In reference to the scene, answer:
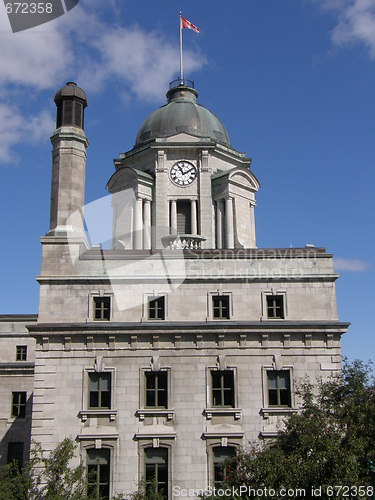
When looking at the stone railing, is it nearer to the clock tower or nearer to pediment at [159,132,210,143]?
the clock tower

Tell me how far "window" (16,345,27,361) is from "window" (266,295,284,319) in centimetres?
2328

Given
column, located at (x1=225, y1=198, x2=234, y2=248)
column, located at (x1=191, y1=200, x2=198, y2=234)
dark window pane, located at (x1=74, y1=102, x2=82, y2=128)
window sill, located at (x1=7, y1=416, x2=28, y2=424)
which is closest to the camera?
dark window pane, located at (x1=74, y1=102, x2=82, y2=128)

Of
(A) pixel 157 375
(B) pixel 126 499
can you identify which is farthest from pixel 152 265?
(B) pixel 126 499

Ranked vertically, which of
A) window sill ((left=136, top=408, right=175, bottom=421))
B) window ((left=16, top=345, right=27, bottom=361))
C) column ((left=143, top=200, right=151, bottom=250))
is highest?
column ((left=143, top=200, right=151, bottom=250))

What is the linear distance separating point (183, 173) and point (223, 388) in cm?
2275

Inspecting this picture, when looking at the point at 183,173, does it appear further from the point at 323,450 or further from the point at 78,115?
the point at 323,450

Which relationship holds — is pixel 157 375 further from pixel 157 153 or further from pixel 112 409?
pixel 157 153

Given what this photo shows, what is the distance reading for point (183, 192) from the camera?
49812 millimetres

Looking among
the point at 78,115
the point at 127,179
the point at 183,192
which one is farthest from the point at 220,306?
the point at 127,179

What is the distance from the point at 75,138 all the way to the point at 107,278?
886 cm

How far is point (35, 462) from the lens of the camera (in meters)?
29.1

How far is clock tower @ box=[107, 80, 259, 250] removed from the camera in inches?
1916

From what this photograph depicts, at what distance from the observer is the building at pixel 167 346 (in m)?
30.2

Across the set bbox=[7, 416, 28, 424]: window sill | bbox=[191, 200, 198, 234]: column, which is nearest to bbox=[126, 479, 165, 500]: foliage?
bbox=[7, 416, 28, 424]: window sill
